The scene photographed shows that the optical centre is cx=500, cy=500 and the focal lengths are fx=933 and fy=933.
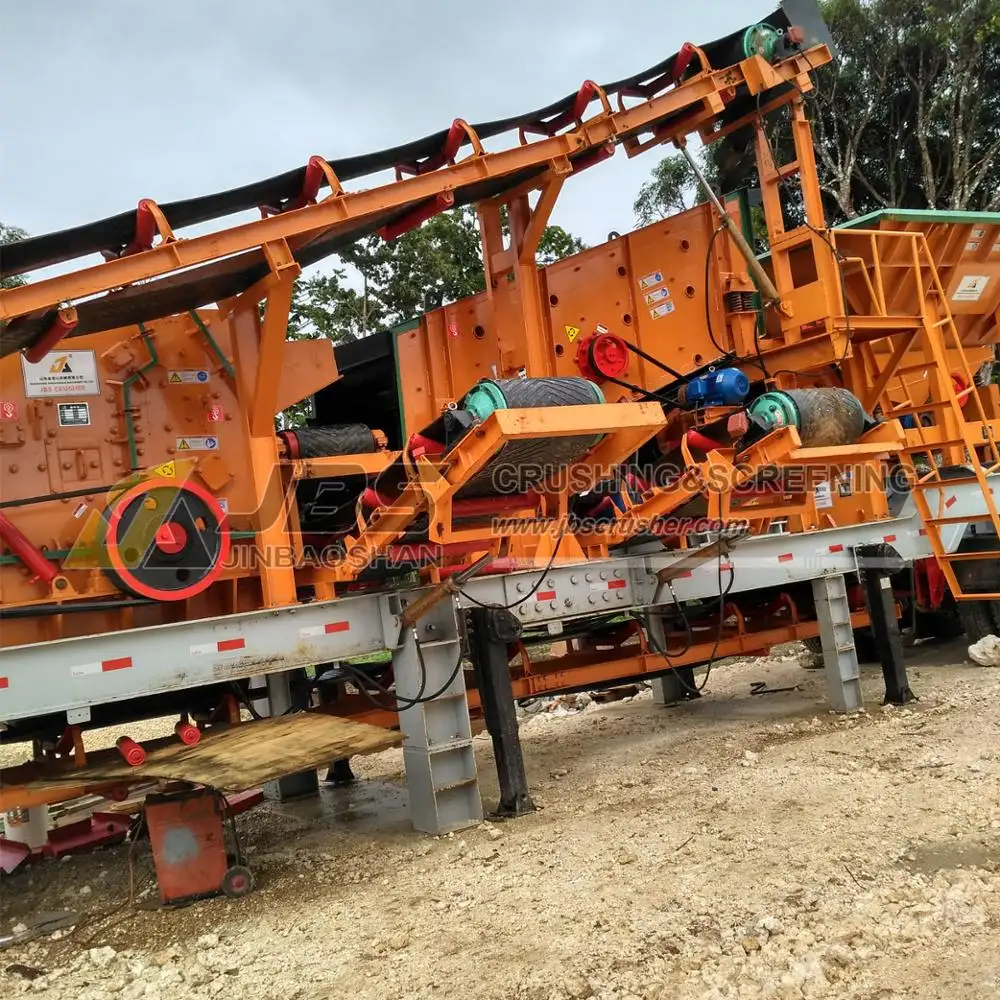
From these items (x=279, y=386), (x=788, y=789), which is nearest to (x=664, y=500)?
(x=788, y=789)

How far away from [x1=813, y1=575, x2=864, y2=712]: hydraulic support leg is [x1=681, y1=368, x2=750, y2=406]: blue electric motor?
4.43 feet

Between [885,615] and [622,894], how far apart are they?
3619 mm

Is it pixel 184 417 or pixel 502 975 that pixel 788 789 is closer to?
pixel 502 975

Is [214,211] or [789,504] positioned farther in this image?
[789,504]

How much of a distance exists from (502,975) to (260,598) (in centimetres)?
232

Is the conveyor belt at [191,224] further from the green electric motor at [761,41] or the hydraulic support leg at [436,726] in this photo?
the hydraulic support leg at [436,726]

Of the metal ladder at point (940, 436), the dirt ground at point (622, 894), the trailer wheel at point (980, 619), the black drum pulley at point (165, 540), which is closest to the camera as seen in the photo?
the dirt ground at point (622, 894)

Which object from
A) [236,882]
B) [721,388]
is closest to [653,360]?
[721,388]

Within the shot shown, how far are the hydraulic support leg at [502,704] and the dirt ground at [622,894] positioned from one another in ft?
0.49

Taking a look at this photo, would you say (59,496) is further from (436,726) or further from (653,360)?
(653,360)

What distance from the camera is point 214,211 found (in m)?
4.18

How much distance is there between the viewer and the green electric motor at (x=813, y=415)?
4809mm

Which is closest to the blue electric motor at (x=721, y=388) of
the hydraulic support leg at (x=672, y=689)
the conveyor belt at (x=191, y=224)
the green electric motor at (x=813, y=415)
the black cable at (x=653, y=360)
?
the black cable at (x=653, y=360)

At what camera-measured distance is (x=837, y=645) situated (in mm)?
6094
